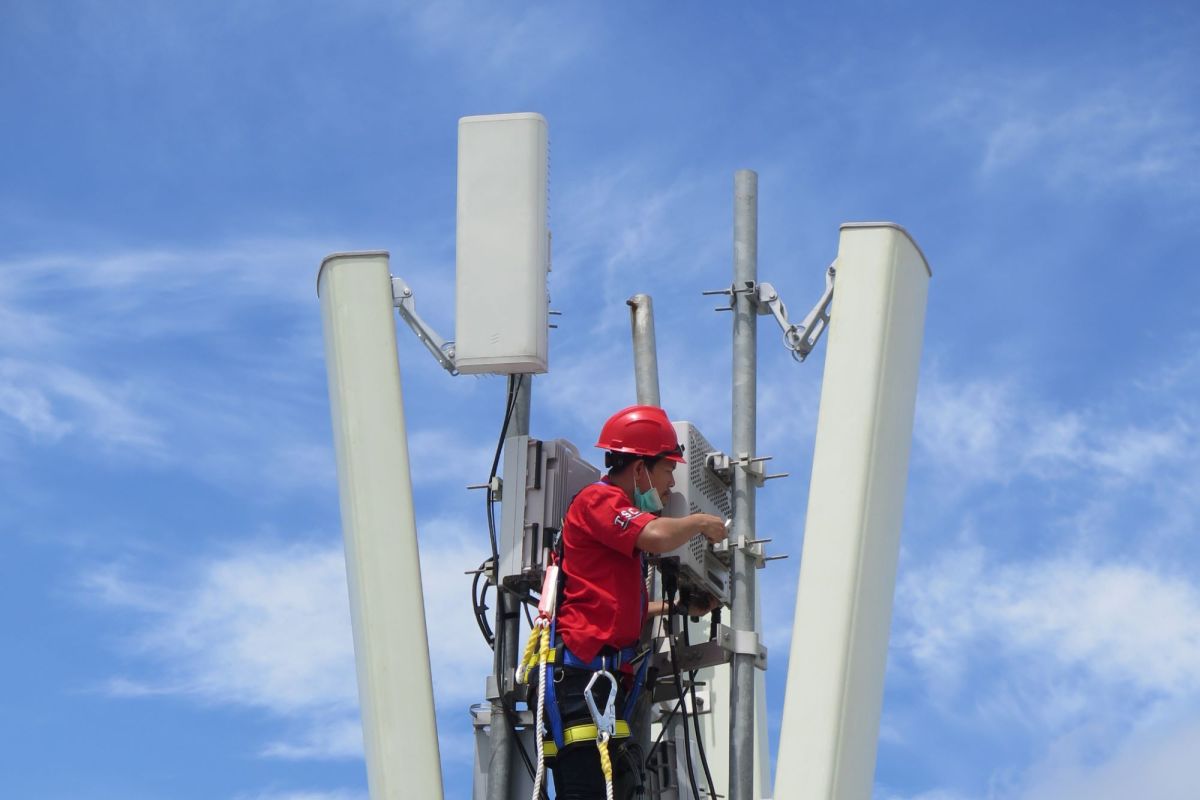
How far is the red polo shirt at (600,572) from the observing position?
8039mm

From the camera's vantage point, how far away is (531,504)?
8.74 meters

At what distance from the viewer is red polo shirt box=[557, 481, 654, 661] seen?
804cm

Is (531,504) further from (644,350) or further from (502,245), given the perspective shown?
(644,350)

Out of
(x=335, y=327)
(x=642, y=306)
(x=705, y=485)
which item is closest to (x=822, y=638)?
(x=705, y=485)

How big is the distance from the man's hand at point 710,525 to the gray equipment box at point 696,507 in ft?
2.00

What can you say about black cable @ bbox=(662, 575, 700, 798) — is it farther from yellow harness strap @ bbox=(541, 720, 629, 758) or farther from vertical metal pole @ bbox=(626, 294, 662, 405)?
vertical metal pole @ bbox=(626, 294, 662, 405)

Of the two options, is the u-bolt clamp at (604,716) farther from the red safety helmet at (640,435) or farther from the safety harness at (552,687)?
the red safety helmet at (640,435)

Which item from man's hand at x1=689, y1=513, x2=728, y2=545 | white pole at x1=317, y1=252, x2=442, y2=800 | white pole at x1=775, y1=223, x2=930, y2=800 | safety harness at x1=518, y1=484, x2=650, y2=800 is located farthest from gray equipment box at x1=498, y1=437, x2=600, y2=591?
white pole at x1=775, y1=223, x2=930, y2=800

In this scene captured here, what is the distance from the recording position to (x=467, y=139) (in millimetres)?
9008

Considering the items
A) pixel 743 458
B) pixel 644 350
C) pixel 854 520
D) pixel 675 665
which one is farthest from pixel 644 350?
pixel 854 520

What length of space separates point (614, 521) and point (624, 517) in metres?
0.05

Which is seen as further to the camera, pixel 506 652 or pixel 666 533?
pixel 506 652

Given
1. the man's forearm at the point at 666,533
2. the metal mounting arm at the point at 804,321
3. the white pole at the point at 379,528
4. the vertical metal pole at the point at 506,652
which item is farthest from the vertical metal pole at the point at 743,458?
the white pole at the point at 379,528

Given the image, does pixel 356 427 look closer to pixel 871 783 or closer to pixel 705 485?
pixel 705 485
